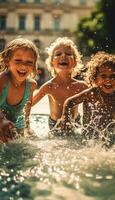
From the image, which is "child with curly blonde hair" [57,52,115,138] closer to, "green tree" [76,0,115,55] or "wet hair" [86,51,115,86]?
"wet hair" [86,51,115,86]

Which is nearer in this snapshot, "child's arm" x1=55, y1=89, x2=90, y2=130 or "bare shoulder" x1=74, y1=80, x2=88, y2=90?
"child's arm" x1=55, y1=89, x2=90, y2=130

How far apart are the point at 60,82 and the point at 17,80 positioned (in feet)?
3.88

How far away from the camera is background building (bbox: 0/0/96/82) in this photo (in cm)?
4009

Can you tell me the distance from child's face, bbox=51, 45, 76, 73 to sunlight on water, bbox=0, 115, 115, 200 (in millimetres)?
1385

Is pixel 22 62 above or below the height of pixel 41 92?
above

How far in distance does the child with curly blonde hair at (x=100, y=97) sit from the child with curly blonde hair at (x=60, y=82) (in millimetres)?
520

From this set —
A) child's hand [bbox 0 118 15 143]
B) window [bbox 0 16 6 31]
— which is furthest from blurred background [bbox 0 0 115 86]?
child's hand [bbox 0 118 15 143]

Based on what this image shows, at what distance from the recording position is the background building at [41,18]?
40.1 m

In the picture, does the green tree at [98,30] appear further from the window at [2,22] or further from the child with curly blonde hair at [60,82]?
the child with curly blonde hair at [60,82]

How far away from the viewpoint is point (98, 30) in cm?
2697

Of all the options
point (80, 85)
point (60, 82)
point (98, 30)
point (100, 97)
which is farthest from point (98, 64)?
point (98, 30)

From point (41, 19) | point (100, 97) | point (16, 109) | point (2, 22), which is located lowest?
point (16, 109)

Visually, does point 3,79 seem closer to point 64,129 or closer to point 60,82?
point 64,129

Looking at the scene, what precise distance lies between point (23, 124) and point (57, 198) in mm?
2377
